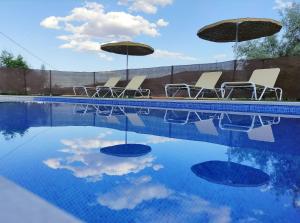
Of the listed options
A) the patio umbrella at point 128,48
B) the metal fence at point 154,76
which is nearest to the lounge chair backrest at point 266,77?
the metal fence at point 154,76

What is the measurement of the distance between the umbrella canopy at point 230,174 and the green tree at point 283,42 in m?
17.1

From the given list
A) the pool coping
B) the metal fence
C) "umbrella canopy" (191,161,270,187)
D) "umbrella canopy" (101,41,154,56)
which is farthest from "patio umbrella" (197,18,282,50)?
"umbrella canopy" (191,161,270,187)

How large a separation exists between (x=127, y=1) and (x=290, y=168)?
1603 centimetres

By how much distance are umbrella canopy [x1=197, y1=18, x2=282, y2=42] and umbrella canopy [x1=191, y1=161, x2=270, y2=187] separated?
6.04 metres

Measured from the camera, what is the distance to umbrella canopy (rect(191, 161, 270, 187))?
1.97 m

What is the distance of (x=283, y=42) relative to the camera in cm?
1883

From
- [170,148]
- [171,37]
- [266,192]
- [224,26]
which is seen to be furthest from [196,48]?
[266,192]

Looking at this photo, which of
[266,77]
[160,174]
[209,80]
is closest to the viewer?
[160,174]

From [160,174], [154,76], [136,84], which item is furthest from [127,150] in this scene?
[154,76]

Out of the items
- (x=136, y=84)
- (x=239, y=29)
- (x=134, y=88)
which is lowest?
(x=134, y=88)

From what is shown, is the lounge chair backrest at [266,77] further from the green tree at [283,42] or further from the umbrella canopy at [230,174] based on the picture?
the green tree at [283,42]

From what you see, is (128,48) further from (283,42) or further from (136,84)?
(283,42)

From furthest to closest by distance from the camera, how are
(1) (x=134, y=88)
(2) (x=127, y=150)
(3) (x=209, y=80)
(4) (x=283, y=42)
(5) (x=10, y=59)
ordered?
(5) (x=10, y=59) → (4) (x=283, y=42) → (1) (x=134, y=88) → (3) (x=209, y=80) → (2) (x=127, y=150)

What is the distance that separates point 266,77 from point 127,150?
19.7 ft
